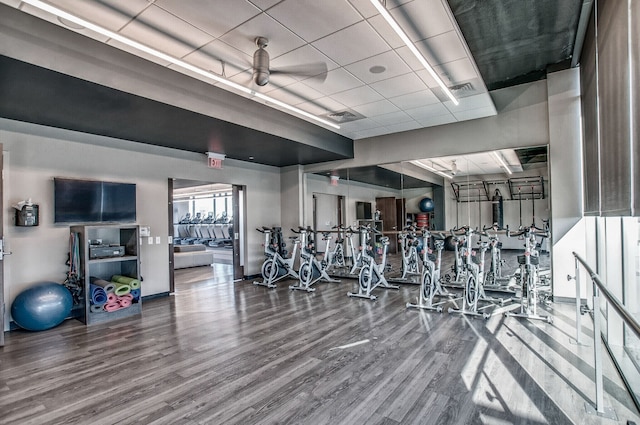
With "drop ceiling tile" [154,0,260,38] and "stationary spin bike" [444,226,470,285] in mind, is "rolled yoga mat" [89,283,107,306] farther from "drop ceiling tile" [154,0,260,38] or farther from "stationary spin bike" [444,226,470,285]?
"stationary spin bike" [444,226,470,285]

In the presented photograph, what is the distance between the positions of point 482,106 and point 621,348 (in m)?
3.77

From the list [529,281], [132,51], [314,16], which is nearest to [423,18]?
[314,16]

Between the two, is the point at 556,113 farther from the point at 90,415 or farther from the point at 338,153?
the point at 90,415

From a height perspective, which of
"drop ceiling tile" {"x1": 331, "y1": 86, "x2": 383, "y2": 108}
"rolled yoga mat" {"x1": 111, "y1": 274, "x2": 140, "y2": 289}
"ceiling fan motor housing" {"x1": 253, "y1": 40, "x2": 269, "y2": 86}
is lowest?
"rolled yoga mat" {"x1": 111, "y1": 274, "x2": 140, "y2": 289}

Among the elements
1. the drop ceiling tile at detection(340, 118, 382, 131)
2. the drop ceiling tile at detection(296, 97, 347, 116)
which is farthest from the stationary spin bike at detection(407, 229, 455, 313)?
the drop ceiling tile at detection(296, 97, 347, 116)

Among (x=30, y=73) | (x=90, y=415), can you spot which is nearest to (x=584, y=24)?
(x=30, y=73)

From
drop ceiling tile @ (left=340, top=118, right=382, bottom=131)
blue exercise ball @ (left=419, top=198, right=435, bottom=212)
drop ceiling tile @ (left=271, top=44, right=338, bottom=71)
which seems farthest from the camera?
blue exercise ball @ (left=419, top=198, right=435, bottom=212)

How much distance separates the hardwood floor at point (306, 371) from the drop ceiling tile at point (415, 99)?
10.3ft

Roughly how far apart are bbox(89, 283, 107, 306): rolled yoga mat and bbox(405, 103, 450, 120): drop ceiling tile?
540cm

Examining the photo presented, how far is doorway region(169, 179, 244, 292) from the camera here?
7777 millimetres

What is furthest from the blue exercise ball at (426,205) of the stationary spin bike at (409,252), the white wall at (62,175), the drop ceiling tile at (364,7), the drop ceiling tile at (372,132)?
the drop ceiling tile at (364,7)

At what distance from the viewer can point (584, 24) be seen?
3.94 meters

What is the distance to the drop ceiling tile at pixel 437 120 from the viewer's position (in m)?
6.02

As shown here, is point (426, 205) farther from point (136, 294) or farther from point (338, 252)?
point (136, 294)
